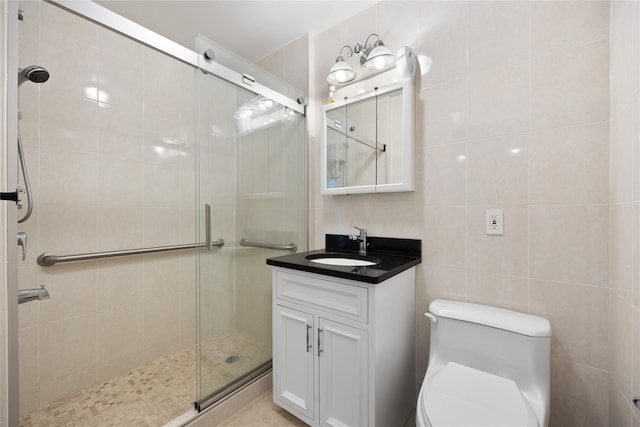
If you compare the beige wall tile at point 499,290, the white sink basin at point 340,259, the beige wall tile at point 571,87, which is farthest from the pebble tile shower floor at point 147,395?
the beige wall tile at point 571,87

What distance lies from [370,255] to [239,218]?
790 millimetres

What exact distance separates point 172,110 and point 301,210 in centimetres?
123

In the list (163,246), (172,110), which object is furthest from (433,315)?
(172,110)

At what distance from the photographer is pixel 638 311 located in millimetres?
865

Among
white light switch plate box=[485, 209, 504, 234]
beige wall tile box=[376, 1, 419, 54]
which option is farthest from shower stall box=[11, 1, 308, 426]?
white light switch plate box=[485, 209, 504, 234]

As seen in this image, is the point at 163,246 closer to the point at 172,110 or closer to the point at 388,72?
the point at 172,110

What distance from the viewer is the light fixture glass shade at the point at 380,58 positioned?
1605 mm

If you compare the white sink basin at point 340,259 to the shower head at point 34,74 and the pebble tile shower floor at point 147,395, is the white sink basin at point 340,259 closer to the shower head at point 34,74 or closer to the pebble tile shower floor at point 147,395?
the pebble tile shower floor at point 147,395

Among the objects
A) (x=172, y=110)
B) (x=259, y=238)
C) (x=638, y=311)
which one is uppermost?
(x=172, y=110)

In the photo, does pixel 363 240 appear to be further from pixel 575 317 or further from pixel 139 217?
pixel 139 217

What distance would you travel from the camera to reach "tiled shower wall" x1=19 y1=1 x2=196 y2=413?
150 cm

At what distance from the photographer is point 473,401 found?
Result: 956 mm

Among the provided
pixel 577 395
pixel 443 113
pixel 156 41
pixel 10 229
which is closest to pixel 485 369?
pixel 577 395

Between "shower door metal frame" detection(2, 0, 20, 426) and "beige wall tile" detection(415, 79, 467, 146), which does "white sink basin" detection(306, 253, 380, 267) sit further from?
"shower door metal frame" detection(2, 0, 20, 426)
